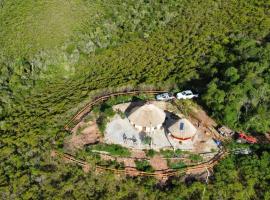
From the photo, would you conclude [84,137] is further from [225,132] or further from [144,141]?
[225,132]

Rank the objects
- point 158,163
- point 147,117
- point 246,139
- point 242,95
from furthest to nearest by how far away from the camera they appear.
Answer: point 242,95 → point 246,139 → point 147,117 → point 158,163

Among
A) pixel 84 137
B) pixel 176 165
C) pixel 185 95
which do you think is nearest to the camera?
pixel 176 165

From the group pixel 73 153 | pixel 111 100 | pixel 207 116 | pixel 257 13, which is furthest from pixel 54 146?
pixel 257 13

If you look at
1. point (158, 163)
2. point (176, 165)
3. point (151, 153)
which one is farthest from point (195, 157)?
point (151, 153)

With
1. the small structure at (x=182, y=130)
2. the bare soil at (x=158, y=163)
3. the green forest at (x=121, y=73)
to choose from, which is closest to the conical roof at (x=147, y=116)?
the small structure at (x=182, y=130)

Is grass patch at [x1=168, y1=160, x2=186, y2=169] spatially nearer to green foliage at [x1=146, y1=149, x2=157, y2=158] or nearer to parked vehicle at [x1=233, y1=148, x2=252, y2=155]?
green foliage at [x1=146, y1=149, x2=157, y2=158]

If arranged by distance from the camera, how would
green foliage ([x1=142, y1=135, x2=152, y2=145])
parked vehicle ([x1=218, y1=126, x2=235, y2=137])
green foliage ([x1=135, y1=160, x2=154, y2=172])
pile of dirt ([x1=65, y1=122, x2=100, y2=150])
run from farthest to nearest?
parked vehicle ([x1=218, y1=126, x2=235, y2=137]) → pile of dirt ([x1=65, y1=122, x2=100, y2=150]) → green foliage ([x1=142, y1=135, x2=152, y2=145]) → green foliage ([x1=135, y1=160, x2=154, y2=172])

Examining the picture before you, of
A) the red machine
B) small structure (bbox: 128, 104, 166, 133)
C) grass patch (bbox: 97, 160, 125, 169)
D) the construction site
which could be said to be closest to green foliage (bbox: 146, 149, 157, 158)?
the construction site
